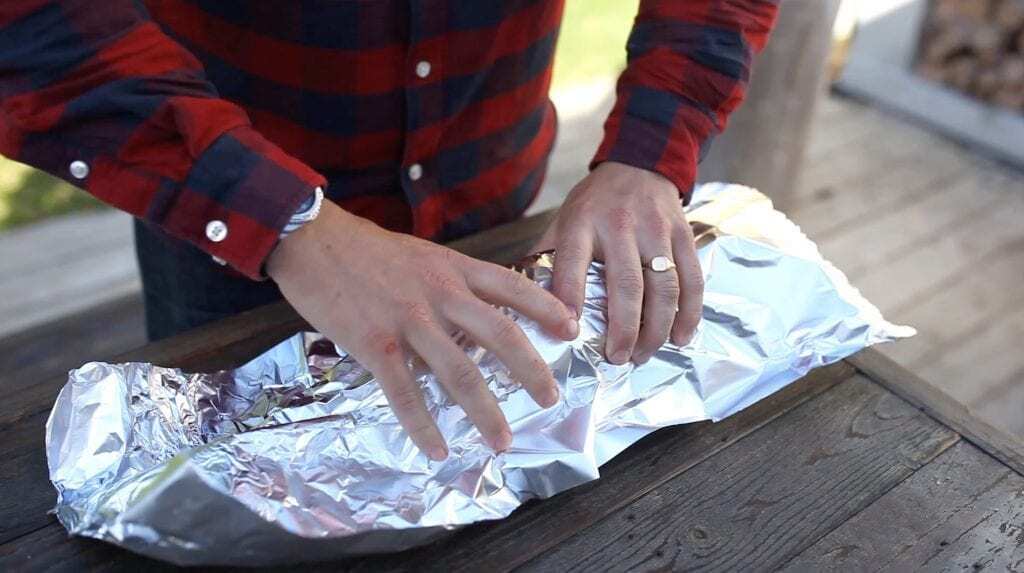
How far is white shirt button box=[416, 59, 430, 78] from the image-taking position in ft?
3.12

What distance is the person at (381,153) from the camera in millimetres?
728

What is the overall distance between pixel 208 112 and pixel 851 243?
2.14 meters

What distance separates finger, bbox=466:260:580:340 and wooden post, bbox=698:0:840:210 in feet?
4.81

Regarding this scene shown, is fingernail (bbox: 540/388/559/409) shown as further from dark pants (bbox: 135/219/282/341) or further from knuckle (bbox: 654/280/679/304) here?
dark pants (bbox: 135/219/282/341)

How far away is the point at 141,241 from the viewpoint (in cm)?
116

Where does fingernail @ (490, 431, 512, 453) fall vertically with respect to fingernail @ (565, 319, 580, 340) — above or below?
below

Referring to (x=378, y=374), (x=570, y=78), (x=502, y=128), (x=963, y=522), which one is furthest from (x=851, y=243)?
(x=378, y=374)

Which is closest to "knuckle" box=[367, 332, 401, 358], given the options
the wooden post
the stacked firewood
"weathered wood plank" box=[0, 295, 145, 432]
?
"weathered wood plank" box=[0, 295, 145, 432]

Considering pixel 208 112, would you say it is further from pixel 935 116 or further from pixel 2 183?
pixel 935 116

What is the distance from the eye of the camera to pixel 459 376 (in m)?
0.72

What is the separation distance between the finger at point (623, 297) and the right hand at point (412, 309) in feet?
0.24

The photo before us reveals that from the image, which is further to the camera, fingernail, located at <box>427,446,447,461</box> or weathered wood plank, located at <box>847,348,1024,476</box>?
weathered wood plank, located at <box>847,348,1024,476</box>

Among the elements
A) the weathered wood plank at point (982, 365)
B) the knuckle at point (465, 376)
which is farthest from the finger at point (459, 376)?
the weathered wood plank at point (982, 365)

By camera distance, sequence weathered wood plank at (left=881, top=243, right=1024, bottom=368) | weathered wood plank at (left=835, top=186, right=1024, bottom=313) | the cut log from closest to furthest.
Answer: weathered wood plank at (left=881, top=243, right=1024, bottom=368), weathered wood plank at (left=835, top=186, right=1024, bottom=313), the cut log
